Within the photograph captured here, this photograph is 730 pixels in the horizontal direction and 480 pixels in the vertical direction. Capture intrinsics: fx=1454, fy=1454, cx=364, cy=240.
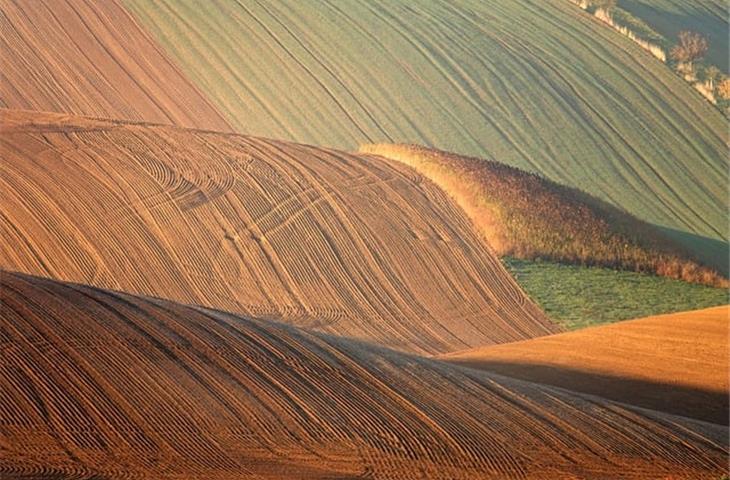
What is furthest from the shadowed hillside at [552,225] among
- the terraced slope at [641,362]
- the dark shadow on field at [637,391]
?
the dark shadow on field at [637,391]

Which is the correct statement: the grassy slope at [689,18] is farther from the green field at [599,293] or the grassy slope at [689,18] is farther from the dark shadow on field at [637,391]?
the dark shadow on field at [637,391]

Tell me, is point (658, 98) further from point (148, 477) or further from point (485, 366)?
point (148, 477)

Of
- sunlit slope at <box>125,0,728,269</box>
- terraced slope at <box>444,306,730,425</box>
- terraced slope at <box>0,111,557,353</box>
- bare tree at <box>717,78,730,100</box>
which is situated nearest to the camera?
terraced slope at <box>444,306,730,425</box>

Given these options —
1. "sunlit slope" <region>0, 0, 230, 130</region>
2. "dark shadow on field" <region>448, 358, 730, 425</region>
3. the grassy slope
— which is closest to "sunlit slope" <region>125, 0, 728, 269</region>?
"sunlit slope" <region>0, 0, 230, 130</region>

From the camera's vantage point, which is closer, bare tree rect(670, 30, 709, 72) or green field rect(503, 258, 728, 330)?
green field rect(503, 258, 728, 330)

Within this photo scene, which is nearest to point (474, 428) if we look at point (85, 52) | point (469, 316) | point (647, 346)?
point (647, 346)

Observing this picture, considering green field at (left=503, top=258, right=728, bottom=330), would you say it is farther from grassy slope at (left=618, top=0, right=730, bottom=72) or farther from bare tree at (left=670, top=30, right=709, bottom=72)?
grassy slope at (left=618, top=0, right=730, bottom=72)

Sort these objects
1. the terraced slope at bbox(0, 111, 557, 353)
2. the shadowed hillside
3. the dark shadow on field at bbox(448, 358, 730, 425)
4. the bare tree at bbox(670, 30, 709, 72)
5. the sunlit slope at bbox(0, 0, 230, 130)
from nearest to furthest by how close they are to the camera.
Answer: the dark shadow on field at bbox(448, 358, 730, 425)
the terraced slope at bbox(0, 111, 557, 353)
the shadowed hillside
the sunlit slope at bbox(0, 0, 230, 130)
the bare tree at bbox(670, 30, 709, 72)

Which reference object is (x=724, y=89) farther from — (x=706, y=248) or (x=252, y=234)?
(x=252, y=234)
